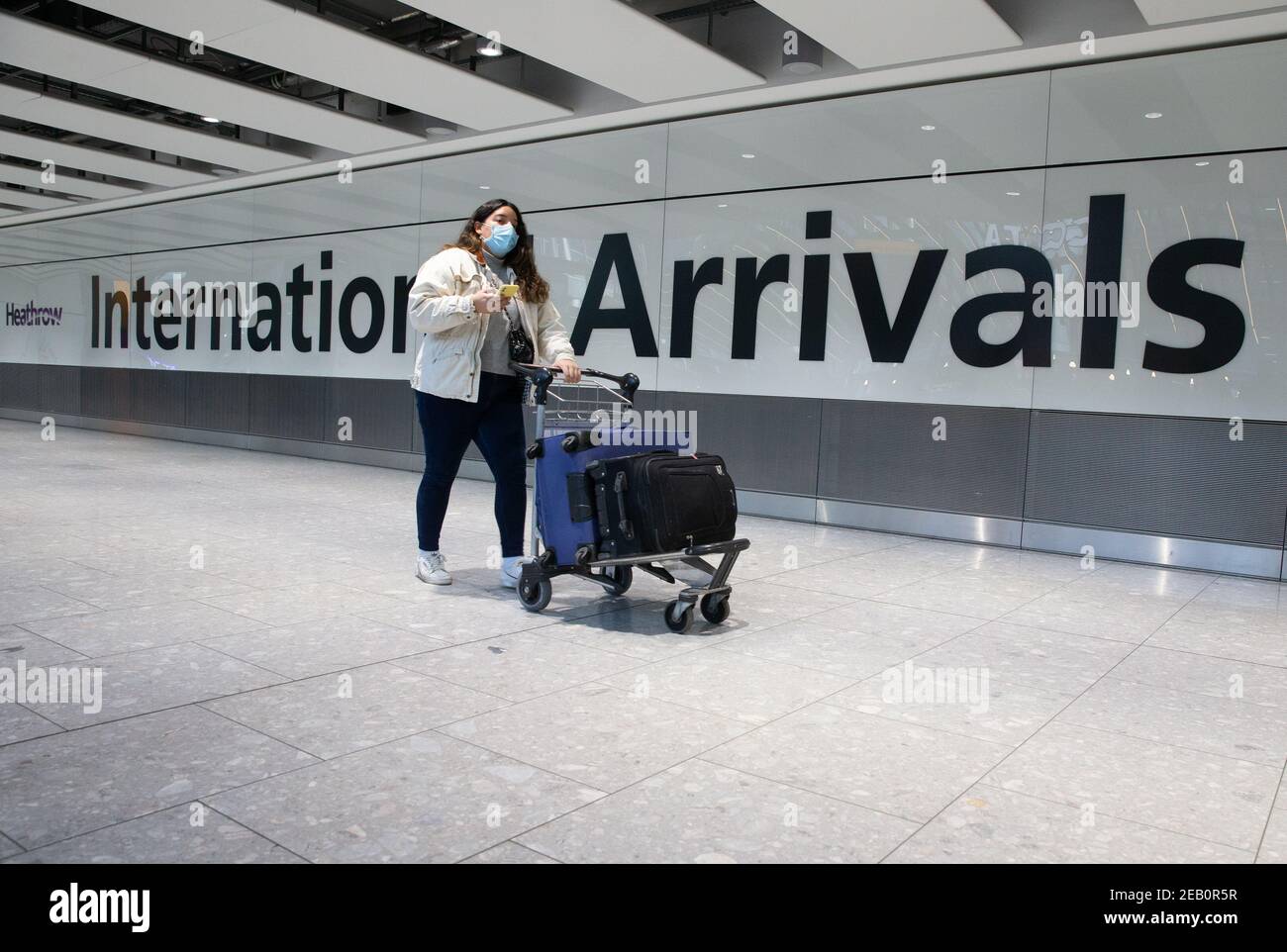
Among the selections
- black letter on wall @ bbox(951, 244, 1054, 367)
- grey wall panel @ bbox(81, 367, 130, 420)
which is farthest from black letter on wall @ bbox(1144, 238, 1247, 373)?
grey wall panel @ bbox(81, 367, 130, 420)

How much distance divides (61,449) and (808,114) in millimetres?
8643

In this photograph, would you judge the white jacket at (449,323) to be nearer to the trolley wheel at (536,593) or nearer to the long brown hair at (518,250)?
the long brown hair at (518,250)

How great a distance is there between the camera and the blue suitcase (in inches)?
152

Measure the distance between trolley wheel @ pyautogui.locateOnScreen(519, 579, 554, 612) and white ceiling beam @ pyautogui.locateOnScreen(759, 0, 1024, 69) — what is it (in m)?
3.67

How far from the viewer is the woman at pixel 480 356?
13.2 ft

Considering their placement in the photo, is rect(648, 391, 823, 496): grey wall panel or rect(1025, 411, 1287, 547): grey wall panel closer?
rect(1025, 411, 1287, 547): grey wall panel

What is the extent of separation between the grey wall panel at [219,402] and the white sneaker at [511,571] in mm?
8675

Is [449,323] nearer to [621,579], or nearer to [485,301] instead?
[485,301]

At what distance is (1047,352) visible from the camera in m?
6.43

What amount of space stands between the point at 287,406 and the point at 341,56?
5.32 meters

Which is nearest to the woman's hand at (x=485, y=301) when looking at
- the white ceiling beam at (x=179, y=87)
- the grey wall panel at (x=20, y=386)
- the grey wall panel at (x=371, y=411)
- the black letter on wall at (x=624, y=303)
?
the black letter on wall at (x=624, y=303)

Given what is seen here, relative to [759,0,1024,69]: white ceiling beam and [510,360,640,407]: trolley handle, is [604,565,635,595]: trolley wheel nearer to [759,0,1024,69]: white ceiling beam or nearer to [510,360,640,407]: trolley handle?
[510,360,640,407]: trolley handle

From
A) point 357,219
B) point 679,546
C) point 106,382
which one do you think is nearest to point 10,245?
point 106,382
